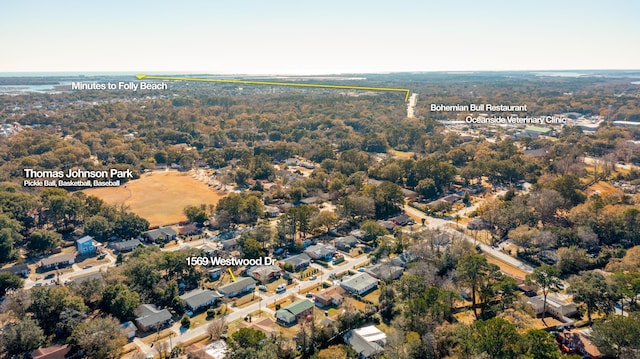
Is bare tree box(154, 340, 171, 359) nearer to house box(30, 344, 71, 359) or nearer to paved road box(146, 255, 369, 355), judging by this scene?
paved road box(146, 255, 369, 355)

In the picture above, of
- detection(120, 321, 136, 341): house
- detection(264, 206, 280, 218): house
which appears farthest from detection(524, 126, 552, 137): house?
detection(120, 321, 136, 341): house

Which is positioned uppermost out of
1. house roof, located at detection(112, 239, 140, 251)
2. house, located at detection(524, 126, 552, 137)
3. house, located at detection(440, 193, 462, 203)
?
house, located at detection(524, 126, 552, 137)

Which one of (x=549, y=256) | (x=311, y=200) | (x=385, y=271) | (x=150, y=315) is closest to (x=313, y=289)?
(x=385, y=271)

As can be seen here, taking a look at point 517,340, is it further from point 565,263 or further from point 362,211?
point 362,211

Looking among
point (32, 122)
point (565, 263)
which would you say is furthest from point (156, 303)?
point (32, 122)

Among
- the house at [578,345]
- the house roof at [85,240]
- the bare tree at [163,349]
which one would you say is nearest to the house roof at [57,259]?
the house roof at [85,240]

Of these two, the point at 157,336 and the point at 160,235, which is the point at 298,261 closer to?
the point at 157,336

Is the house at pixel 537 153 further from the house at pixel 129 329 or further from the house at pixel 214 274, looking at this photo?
the house at pixel 129 329

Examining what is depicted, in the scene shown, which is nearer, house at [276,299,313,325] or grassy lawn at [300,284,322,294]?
house at [276,299,313,325]
